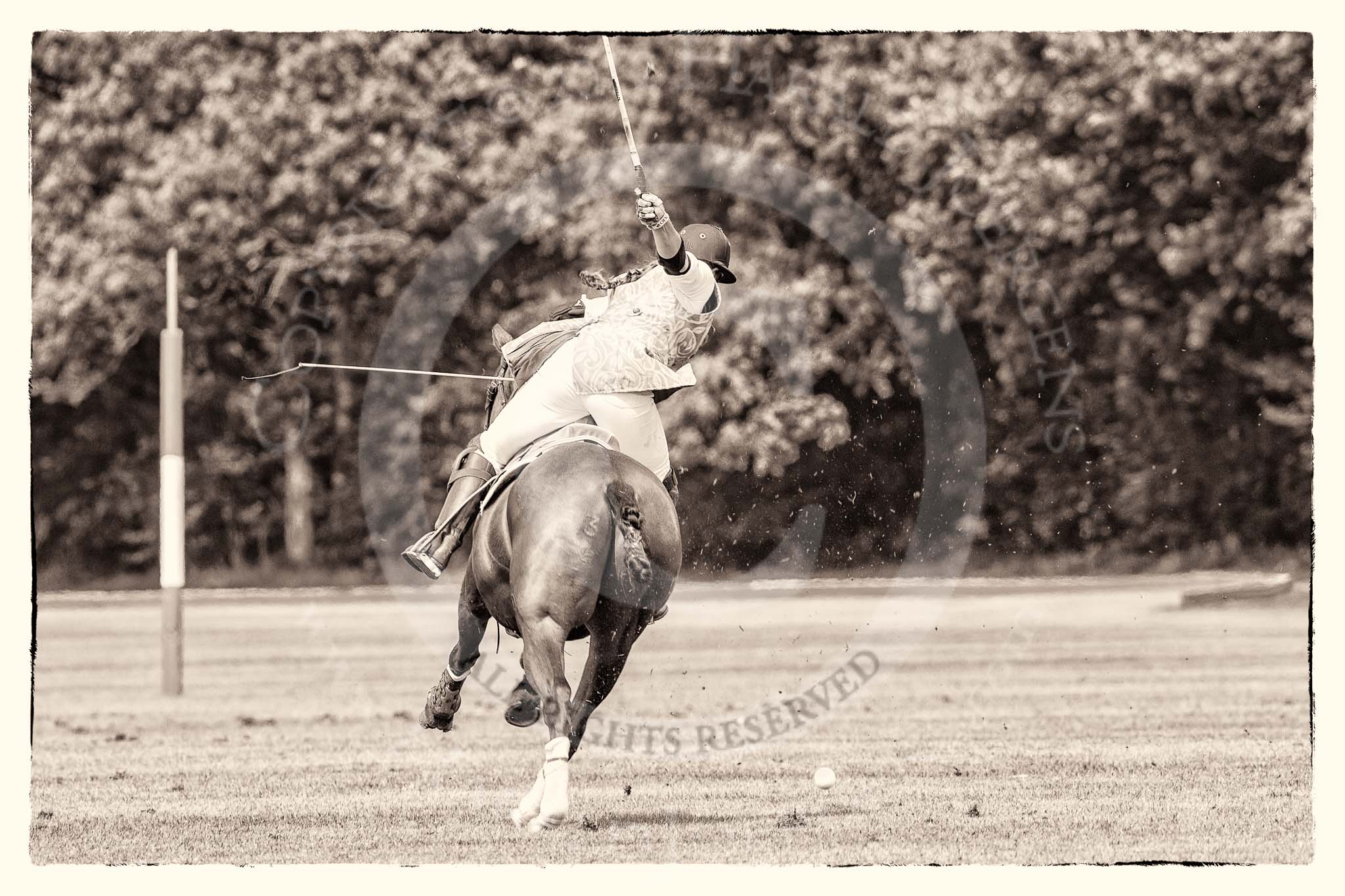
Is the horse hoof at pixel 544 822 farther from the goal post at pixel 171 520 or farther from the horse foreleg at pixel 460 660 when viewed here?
the goal post at pixel 171 520

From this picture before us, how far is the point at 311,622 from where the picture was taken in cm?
2466

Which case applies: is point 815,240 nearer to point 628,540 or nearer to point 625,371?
point 625,371

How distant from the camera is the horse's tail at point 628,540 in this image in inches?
341

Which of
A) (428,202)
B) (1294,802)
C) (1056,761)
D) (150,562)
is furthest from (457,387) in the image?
(1294,802)

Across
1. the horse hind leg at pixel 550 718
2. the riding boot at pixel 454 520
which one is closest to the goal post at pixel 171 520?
the riding boot at pixel 454 520

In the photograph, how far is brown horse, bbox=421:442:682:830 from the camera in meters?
8.67

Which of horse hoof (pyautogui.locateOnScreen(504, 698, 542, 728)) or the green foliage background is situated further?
the green foliage background

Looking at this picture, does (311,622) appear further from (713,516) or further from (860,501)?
(860,501)

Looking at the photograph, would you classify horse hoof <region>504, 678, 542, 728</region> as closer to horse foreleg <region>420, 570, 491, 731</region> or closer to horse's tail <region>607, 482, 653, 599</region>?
horse foreleg <region>420, 570, 491, 731</region>

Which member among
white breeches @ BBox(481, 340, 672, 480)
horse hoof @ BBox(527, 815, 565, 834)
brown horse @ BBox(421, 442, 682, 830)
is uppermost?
white breeches @ BBox(481, 340, 672, 480)

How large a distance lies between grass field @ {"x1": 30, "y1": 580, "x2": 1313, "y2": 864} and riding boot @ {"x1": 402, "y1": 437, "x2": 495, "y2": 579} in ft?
3.92

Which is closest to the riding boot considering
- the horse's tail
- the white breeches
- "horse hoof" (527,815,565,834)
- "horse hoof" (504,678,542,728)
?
the white breeches

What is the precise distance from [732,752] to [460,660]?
3.26m

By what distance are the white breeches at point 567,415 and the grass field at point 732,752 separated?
5.59 ft
